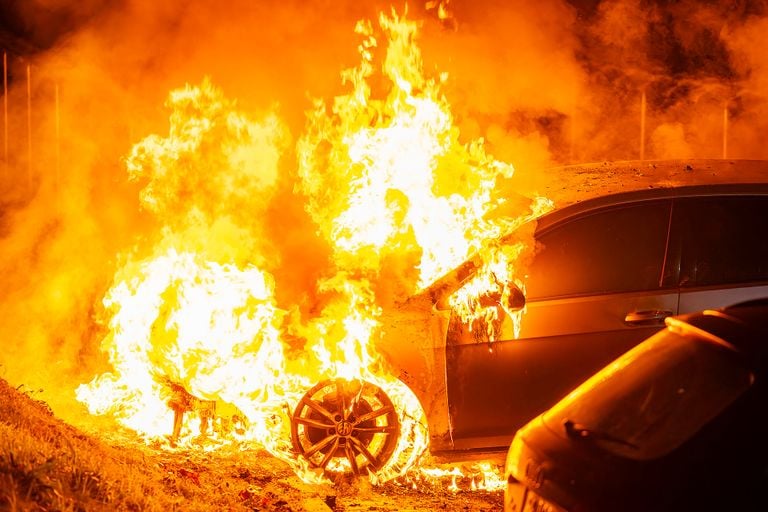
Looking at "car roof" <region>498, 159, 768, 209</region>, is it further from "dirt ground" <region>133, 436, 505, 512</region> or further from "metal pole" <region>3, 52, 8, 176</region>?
"metal pole" <region>3, 52, 8, 176</region>

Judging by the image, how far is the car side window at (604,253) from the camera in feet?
17.3

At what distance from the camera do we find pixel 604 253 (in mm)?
5359

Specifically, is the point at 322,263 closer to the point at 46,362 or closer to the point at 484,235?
the point at 484,235

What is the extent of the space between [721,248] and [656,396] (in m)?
2.86

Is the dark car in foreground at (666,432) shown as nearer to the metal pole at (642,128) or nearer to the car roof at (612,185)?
the car roof at (612,185)

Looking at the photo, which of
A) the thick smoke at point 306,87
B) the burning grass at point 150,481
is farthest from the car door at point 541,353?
the thick smoke at point 306,87

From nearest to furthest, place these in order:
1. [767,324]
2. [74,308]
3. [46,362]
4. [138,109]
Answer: [767,324]
[46,362]
[74,308]
[138,109]

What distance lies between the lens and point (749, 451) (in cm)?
238

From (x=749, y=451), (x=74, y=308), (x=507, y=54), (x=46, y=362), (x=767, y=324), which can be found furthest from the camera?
(x=507, y=54)

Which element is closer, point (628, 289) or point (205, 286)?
point (628, 289)

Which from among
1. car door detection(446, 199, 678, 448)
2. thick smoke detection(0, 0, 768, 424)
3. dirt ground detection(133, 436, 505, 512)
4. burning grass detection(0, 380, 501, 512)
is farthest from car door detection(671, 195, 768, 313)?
thick smoke detection(0, 0, 768, 424)

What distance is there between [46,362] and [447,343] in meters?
4.71

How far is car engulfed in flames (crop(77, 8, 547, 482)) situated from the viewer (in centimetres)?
530

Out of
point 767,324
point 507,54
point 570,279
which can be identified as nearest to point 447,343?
point 570,279
